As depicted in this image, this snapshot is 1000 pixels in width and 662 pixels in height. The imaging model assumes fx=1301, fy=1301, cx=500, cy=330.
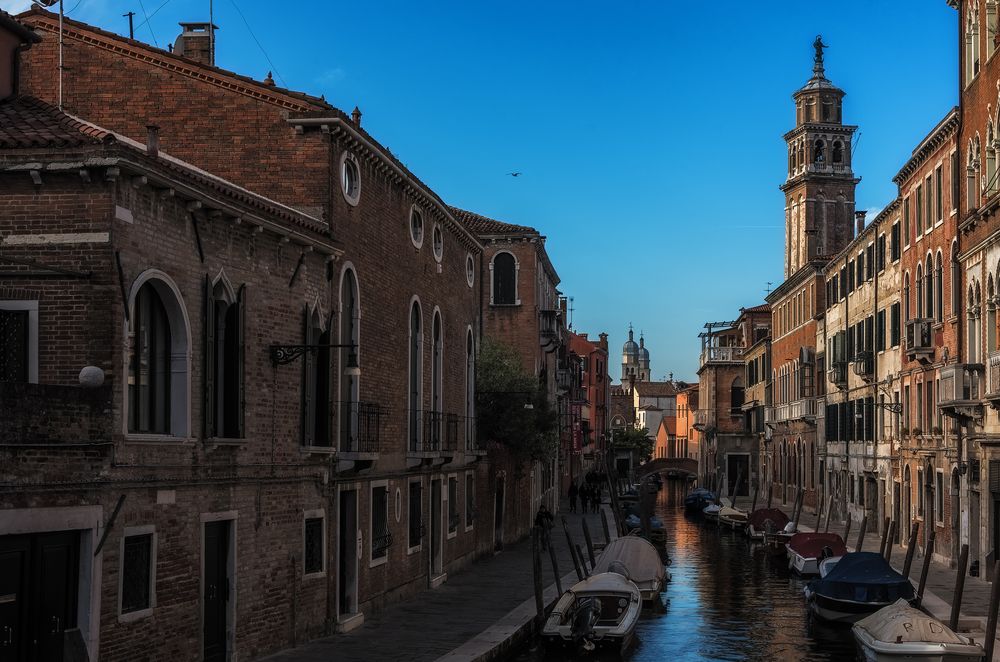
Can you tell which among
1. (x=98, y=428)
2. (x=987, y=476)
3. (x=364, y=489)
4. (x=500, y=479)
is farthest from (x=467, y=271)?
(x=98, y=428)

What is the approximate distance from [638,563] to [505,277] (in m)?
18.0

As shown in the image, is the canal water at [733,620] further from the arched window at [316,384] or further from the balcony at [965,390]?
the balcony at [965,390]

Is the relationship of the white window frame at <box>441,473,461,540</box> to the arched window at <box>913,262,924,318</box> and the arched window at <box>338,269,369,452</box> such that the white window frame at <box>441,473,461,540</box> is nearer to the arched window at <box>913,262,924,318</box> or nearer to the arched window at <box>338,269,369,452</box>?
the arched window at <box>338,269,369,452</box>

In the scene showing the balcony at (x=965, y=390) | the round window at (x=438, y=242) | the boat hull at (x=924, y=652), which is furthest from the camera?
the balcony at (x=965, y=390)

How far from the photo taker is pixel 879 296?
126ft

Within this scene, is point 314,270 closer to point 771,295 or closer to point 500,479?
point 500,479

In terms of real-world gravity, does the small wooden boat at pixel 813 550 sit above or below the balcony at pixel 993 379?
below

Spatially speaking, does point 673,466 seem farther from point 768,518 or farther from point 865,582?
point 865,582

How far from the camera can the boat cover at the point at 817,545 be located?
103 feet

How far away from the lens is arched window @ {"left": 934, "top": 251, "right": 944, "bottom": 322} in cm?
3048

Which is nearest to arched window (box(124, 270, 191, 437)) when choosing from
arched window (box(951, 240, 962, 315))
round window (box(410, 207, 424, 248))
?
round window (box(410, 207, 424, 248))

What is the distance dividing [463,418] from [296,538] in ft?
36.1

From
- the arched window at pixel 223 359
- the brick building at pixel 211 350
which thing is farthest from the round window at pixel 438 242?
the arched window at pixel 223 359

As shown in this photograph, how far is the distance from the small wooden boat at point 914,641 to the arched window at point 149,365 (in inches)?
419
